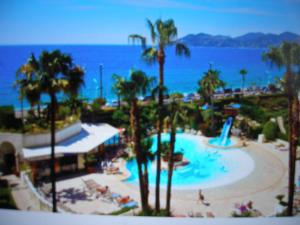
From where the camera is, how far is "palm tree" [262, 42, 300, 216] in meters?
6.93

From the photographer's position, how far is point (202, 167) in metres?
11.2

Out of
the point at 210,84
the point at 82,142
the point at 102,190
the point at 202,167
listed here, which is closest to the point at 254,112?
the point at 210,84

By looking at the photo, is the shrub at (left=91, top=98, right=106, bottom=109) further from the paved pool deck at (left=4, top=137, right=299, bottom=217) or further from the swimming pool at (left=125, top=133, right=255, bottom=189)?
the paved pool deck at (left=4, top=137, right=299, bottom=217)

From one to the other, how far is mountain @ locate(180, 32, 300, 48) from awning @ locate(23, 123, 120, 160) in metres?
3.84

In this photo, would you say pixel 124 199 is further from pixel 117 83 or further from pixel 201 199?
pixel 117 83

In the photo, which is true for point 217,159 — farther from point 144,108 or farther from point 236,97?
point 144,108

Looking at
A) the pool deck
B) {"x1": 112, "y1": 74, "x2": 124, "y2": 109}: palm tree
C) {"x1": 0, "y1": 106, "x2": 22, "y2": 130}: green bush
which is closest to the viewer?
{"x1": 112, "y1": 74, "x2": 124, "y2": 109}: palm tree

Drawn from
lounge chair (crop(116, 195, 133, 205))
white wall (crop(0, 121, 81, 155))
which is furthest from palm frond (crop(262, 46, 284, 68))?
white wall (crop(0, 121, 81, 155))

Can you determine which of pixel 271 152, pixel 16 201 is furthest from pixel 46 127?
pixel 271 152

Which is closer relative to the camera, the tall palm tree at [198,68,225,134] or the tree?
the tree

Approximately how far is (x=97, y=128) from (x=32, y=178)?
246cm

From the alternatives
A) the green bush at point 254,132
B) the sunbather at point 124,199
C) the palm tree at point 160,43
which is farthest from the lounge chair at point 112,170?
the green bush at point 254,132

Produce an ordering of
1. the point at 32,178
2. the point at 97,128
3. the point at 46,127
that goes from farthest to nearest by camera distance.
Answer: the point at 97,128
the point at 32,178
the point at 46,127

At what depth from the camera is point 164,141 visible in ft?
26.8
